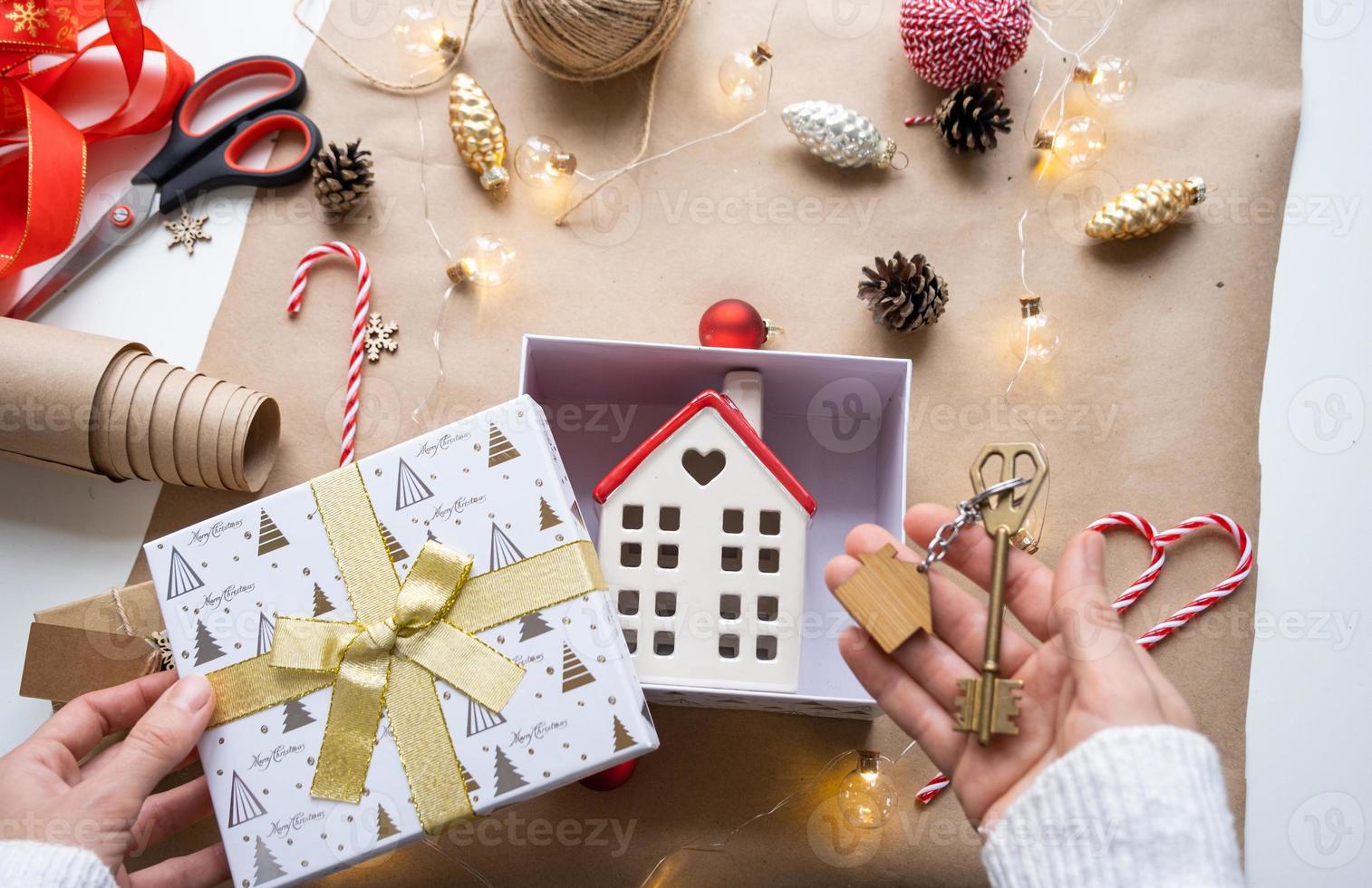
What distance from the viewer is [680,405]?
5.31ft

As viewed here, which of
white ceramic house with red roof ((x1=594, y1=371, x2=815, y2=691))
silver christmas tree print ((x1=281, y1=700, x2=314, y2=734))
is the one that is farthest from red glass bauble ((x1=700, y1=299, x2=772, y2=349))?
silver christmas tree print ((x1=281, y1=700, x2=314, y2=734))

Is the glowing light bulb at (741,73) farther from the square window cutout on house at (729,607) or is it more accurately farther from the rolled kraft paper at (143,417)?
the rolled kraft paper at (143,417)

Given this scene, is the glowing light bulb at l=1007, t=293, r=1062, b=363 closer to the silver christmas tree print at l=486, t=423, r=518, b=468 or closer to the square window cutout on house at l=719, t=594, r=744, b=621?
the square window cutout on house at l=719, t=594, r=744, b=621

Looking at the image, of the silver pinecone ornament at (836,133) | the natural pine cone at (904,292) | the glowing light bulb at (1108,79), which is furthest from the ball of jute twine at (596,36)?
the glowing light bulb at (1108,79)

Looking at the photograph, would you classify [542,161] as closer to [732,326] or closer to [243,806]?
[732,326]

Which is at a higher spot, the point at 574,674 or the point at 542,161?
the point at 542,161

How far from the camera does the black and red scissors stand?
1.63 metres

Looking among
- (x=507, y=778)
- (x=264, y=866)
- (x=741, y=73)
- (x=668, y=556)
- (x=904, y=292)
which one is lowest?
(x=264, y=866)

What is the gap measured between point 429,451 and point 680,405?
0.48 m

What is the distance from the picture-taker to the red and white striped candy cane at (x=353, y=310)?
61.6 inches

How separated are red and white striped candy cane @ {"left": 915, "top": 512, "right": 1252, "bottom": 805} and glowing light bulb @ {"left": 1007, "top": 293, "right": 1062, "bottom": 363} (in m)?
0.29

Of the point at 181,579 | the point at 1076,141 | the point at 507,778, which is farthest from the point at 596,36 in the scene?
the point at 507,778

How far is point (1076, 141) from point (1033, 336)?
1.14ft

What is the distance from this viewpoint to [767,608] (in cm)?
135
